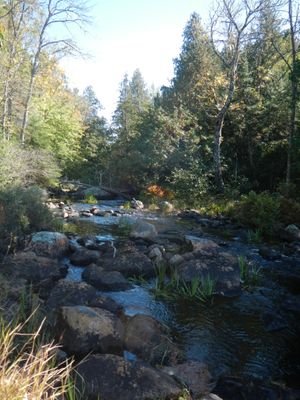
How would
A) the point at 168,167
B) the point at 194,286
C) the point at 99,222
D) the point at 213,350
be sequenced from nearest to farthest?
the point at 213,350, the point at 194,286, the point at 99,222, the point at 168,167

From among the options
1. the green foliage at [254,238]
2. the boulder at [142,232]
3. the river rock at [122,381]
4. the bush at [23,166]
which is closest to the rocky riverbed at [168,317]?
the river rock at [122,381]

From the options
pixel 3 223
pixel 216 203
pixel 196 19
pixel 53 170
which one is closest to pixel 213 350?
pixel 3 223

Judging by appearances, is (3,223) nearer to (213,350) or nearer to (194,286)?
(194,286)

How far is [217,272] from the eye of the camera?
23.1 feet

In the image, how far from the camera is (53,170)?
17.3 m

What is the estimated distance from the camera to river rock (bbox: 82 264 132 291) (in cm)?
668

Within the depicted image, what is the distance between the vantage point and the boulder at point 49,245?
26.6ft

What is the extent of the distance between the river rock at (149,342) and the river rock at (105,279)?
1.84 m

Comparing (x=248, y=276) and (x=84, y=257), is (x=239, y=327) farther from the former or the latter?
(x=84, y=257)

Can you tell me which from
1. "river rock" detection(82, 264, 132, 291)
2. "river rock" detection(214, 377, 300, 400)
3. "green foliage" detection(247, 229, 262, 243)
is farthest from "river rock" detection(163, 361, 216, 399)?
"green foliage" detection(247, 229, 262, 243)

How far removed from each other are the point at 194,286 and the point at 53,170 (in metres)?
12.5

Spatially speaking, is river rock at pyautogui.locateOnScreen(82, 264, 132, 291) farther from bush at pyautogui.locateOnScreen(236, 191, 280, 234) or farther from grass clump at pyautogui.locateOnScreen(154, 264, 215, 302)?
bush at pyautogui.locateOnScreen(236, 191, 280, 234)

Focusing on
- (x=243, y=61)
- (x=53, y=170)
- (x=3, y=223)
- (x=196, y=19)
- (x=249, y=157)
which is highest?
(x=196, y=19)

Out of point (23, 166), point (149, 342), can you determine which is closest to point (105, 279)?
point (149, 342)
